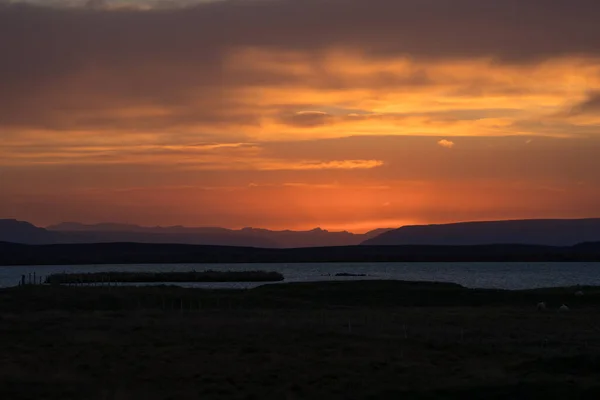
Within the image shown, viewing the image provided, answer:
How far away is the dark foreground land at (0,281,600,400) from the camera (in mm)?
26016

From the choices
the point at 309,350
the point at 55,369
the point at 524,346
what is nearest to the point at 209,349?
the point at 309,350

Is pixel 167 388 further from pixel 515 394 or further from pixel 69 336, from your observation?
pixel 69 336

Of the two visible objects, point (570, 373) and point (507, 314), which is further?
point (507, 314)

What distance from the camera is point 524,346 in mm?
35875

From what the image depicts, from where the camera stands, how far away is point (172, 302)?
210 feet

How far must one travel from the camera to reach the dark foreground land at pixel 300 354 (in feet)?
85.4

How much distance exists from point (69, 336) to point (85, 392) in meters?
13.3

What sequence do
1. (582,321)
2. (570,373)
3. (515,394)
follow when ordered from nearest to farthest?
(515,394)
(570,373)
(582,321)

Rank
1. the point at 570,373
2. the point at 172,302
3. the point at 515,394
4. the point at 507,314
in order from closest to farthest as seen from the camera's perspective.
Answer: the point at 515,394, the point at 570,373, the point at 507,314, the point at 172,302

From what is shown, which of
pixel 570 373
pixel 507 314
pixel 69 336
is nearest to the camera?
pixel 570 373

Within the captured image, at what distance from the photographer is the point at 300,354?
3291cm

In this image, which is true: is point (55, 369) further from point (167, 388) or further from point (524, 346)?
point (524, 346)

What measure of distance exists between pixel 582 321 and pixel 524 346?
1473 cm

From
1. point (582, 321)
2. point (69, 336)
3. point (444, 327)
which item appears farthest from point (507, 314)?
point (69, 336)
